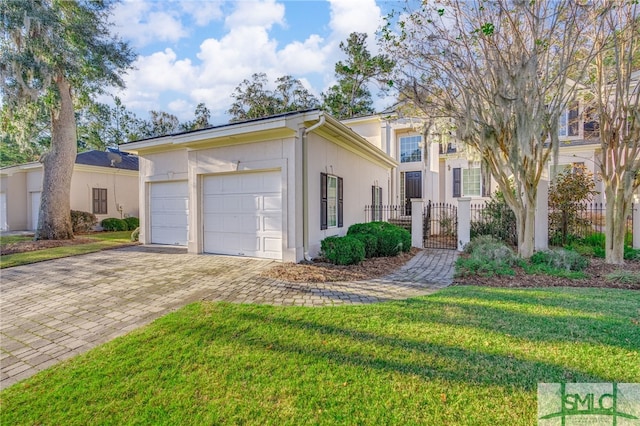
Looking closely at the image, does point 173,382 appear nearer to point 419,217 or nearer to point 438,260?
point 438,260

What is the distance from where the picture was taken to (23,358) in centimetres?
319

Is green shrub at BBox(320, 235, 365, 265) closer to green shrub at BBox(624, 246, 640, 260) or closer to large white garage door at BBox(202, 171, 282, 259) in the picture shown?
large white garage door at BBox(202, 171, 282, 259)

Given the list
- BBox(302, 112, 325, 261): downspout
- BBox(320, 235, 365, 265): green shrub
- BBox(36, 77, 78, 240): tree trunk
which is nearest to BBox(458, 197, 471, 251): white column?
BBox(320, 235, 365, 265): green shrub

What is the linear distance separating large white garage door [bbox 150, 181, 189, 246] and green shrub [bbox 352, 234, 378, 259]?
5.73m

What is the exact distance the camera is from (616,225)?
739 cm

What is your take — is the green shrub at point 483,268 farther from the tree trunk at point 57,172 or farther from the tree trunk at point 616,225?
the tree trunk at point 57,172

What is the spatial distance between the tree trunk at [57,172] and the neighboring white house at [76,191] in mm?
4530

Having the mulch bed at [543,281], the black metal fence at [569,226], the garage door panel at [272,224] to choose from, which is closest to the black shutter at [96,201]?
the garage door panel at [272,224]

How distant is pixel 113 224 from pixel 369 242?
1502 cm

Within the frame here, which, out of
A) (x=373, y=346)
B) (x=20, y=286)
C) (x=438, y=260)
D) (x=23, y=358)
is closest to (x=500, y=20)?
(x=438, y=260)

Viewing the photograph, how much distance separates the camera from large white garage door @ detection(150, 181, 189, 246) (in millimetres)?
10156

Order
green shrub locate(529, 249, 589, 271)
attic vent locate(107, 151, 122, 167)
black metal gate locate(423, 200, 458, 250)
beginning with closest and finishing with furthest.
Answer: green shrub locate(529, 249, 589, 271), black metal gate locate(423, 200, 458, 250), attic vent locate(107, 151, 122, 167)

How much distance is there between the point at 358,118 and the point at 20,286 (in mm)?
14616

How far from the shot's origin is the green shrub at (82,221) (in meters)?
15.5
